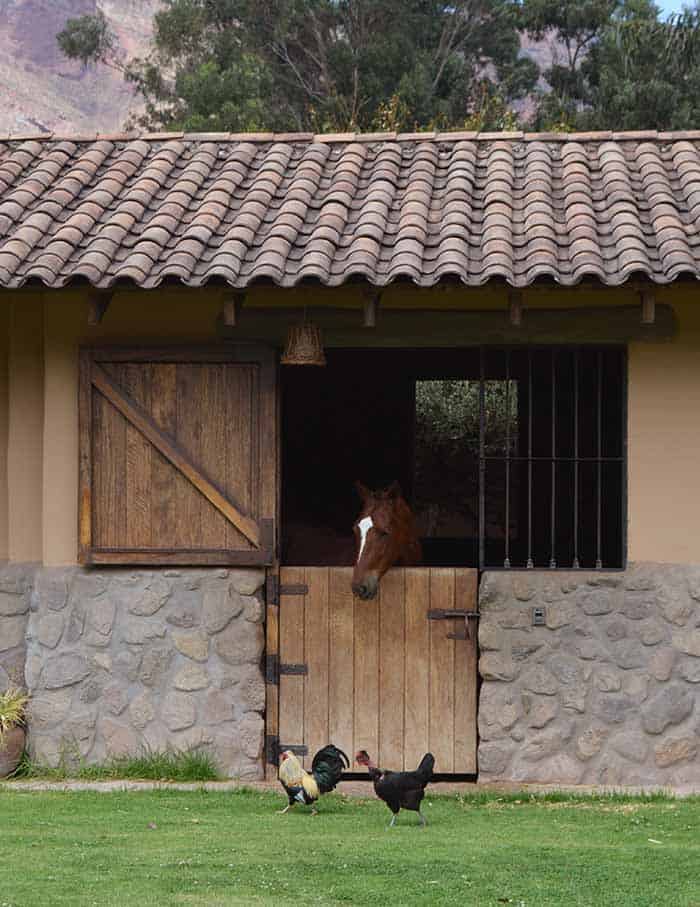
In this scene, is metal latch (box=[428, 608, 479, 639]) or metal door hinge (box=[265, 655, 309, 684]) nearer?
metal latch (box=[428, 608, 479, 639])

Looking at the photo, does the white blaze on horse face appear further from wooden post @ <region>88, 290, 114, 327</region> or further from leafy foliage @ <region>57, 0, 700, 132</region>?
leafy foliage @ <region>57, 0, 700, 132</region>

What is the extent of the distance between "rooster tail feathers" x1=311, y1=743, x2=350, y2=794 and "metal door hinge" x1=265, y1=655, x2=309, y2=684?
124 cm

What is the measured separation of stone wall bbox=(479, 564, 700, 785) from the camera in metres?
9.72

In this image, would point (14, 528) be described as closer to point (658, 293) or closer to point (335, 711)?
point (335, 711)

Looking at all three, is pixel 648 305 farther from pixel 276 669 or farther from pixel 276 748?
pixel 276 748

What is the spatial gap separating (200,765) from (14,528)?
2163 mm

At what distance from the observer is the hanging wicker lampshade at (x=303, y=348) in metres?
9.49

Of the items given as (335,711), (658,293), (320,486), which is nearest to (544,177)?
(658,293)

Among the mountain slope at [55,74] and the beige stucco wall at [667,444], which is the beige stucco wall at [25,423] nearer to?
the beige stucco wall at [667,444]

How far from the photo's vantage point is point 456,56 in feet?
113

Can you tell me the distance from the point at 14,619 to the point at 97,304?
243 centimetres

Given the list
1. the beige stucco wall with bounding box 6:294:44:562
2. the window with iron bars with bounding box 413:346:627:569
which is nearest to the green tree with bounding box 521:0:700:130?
the window with iron bars with bounding box 413:346:627:569

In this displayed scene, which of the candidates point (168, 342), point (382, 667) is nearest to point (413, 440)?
point (382, 667)

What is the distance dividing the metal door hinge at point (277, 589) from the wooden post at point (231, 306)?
5.87ft
